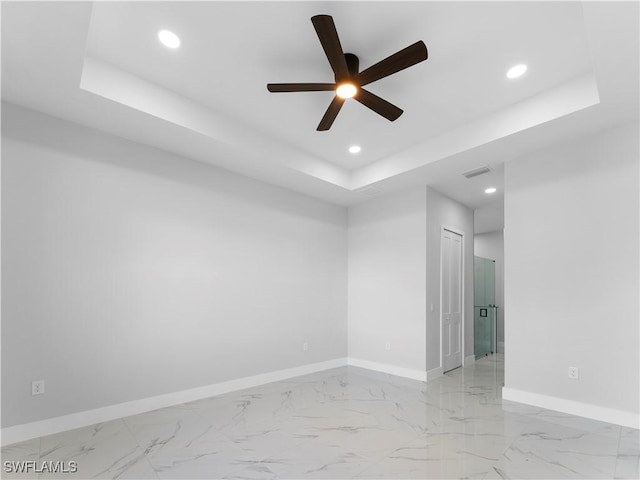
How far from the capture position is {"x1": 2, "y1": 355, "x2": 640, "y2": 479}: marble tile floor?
2451 mm

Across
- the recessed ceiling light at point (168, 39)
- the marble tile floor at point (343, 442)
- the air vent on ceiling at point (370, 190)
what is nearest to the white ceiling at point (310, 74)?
the recessed ceiling light at point (168, 39)

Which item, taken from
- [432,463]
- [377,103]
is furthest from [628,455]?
[377,103]

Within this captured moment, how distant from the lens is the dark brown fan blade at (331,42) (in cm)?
204

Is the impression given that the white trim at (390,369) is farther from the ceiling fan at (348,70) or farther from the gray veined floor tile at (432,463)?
the ceiling fan at (348,70)

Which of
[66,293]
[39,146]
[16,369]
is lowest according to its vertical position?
[16,369]

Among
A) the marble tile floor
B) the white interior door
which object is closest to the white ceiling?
the white interior door

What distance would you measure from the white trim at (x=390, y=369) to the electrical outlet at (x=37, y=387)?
13.1 ft

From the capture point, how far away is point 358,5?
7.57 feet

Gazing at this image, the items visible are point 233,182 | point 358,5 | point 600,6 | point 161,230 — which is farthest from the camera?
point 233,182

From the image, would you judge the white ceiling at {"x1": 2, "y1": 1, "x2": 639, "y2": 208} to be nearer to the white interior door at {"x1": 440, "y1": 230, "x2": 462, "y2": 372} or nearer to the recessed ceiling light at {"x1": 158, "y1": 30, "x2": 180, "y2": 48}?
the recessed ceiling light at {"x1": 158, "y1": 30, "x2": 180, "y2": 48}

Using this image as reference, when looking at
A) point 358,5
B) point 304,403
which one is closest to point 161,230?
point 304,403

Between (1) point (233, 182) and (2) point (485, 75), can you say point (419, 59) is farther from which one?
(1) point (233, 182)

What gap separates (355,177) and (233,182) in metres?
1.74

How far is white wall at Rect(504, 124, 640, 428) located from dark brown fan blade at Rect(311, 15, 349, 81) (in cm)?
262
